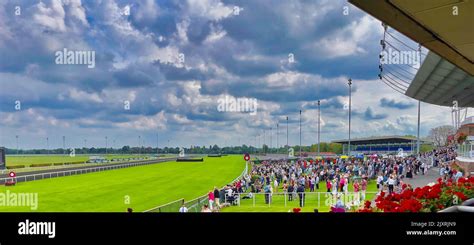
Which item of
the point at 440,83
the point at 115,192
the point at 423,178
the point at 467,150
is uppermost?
the point at 440,83

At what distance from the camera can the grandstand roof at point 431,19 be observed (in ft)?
12.8

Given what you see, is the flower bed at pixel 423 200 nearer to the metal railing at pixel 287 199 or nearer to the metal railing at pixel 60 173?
the metal railing at pixel 287 199

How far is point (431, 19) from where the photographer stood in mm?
4309

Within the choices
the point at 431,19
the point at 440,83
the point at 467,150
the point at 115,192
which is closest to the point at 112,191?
the point at 115,192

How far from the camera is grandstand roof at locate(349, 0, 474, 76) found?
3.89m

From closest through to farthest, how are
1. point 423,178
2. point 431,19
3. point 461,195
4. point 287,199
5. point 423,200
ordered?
point 423,200 → point 461,195 → point 431,19 → point 287,199 → point 423,178

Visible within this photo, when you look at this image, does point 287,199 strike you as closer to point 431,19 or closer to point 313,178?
point 313,178

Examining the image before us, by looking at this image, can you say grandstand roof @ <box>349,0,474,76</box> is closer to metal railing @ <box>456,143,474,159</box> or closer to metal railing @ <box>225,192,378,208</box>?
metal railing @ <box>225,192,378,208</box>

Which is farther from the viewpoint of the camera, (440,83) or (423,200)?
(440,83)

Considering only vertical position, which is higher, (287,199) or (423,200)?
(423,200)

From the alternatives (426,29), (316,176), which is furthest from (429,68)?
(426,29)

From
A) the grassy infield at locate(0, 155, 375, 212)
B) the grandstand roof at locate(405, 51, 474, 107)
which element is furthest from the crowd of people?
the grandstand roof at locate(405, 51, 474, 107)
